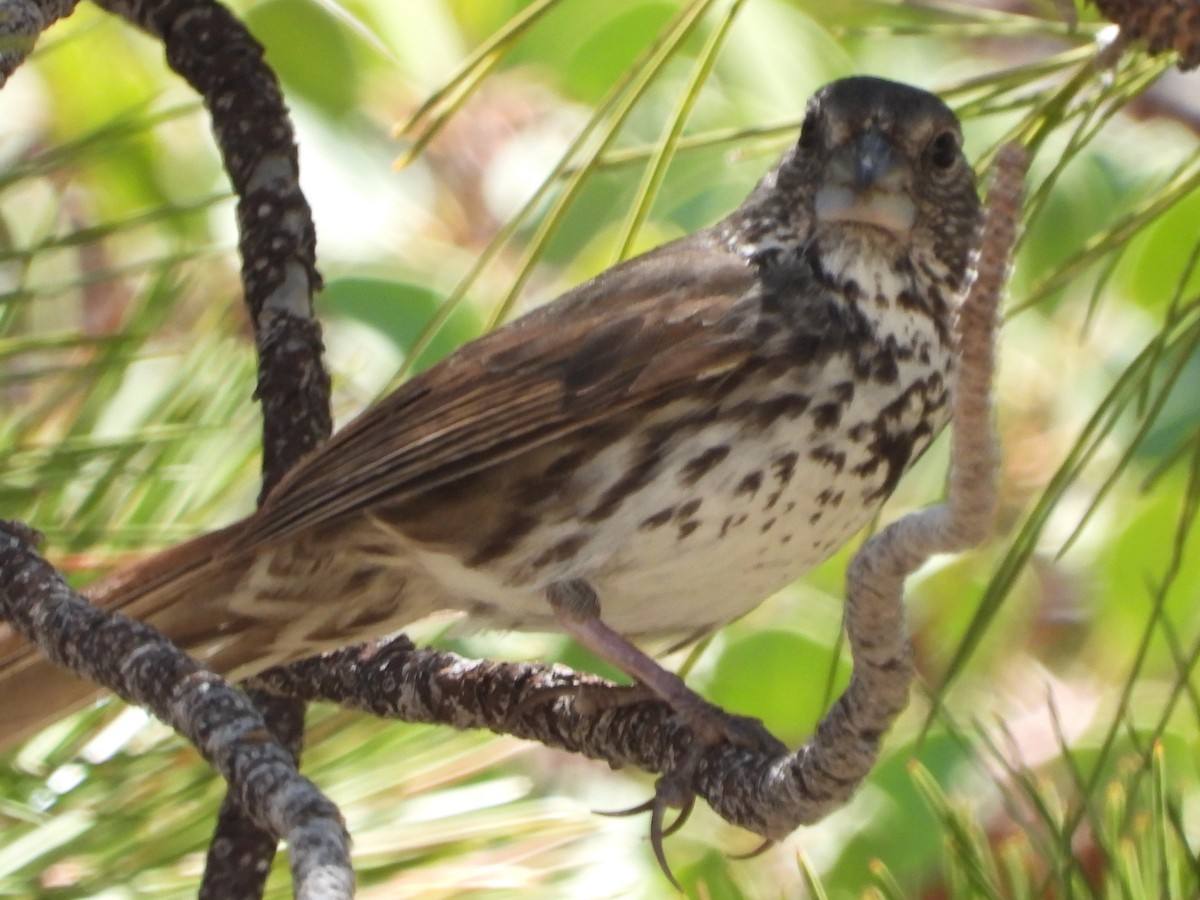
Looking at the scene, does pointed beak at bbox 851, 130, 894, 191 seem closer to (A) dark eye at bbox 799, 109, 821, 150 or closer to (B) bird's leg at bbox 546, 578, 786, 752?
(A) dark eye at bbox 799, 109, 821, 150

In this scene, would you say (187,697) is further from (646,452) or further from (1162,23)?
(1162,23)

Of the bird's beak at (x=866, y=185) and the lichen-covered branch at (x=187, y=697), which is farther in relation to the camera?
the bird's beak at (x=866, y=185)

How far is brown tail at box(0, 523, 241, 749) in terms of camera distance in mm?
1891

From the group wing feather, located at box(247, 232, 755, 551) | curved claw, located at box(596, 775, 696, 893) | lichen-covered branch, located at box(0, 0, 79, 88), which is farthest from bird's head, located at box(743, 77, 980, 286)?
lichen-covered branch, located at box(0, 0, 79, 88)

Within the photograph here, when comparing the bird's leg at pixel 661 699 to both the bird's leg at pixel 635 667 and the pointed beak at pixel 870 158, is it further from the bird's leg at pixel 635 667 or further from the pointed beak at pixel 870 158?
the pointed beak at pixel 870 158

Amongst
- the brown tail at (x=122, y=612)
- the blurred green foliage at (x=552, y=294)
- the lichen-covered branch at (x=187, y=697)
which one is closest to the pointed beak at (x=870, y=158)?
the blurred green foliage at (x=552, y=294)

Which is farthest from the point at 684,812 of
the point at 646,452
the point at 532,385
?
the point at 532,385

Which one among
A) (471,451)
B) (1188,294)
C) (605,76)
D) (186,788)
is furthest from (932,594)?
(186,788)

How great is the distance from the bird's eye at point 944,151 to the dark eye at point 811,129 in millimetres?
122

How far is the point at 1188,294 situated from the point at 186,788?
1.34 metres

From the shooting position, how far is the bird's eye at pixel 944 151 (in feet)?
6.76

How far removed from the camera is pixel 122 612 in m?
2.00

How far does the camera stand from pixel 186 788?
1.92 meters

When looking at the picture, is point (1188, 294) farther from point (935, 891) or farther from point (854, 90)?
point (935, 891)
